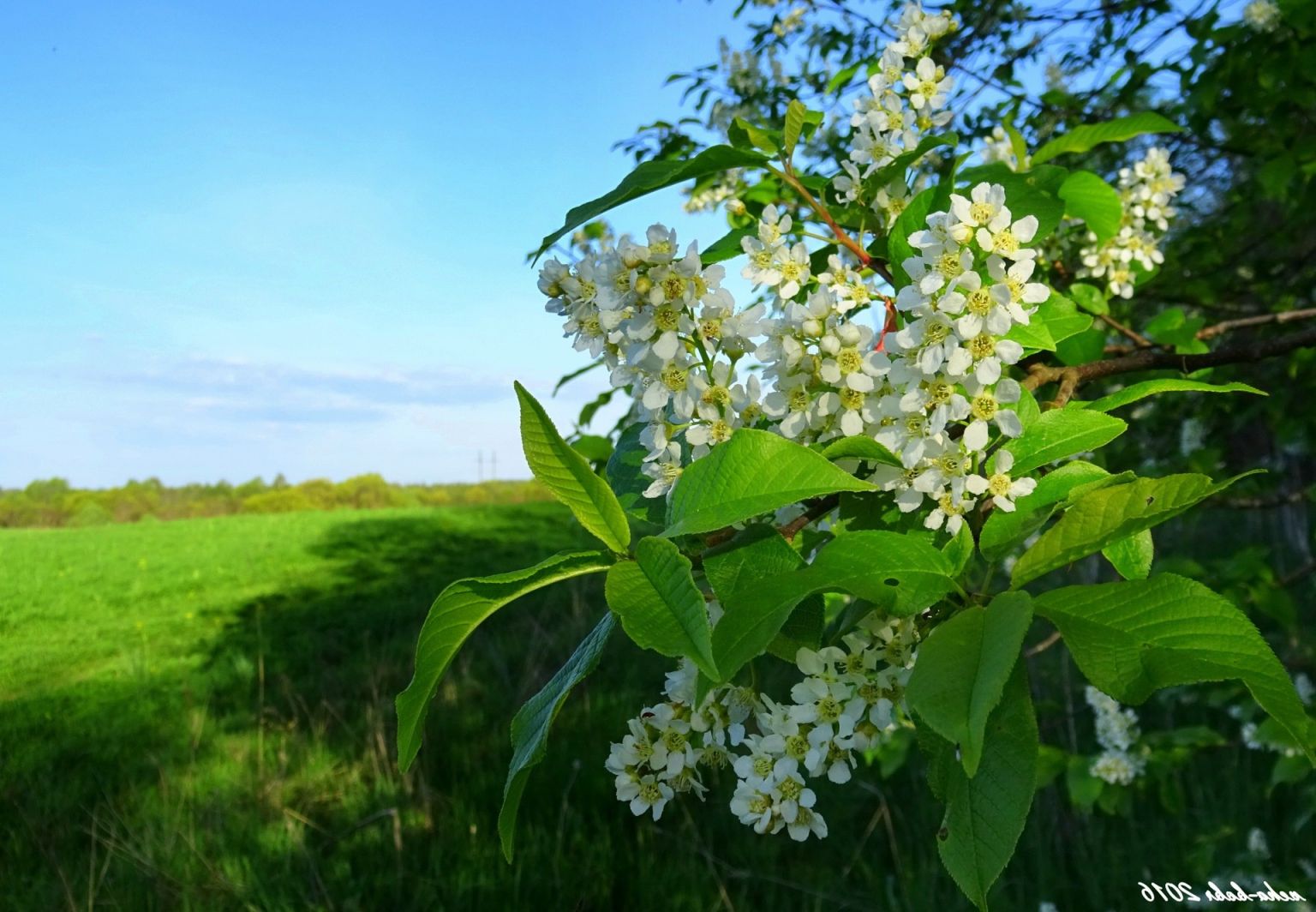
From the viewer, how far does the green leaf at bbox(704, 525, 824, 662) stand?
0.70 m

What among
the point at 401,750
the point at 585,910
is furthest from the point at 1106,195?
the point at 585,910

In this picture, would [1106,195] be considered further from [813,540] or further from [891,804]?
[891,804]

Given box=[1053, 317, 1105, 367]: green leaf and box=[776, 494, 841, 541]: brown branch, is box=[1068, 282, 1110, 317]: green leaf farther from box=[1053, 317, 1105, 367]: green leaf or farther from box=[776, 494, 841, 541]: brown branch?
box=[776, 494, 841, 541]: brown branch

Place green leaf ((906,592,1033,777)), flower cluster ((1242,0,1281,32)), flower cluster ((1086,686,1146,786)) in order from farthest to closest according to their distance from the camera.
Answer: flower cluster ((1242,0,1281,32)) → flower cluster ((1086,686,1146,786)) → green leaf ((906,592,1033,777))

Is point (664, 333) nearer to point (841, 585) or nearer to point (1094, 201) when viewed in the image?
point (841, 585)

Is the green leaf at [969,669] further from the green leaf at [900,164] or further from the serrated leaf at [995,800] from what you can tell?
the green leaf at [900,164]

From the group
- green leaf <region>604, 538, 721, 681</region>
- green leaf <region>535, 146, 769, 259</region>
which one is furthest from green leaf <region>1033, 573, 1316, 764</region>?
green leaf <region>535, 146, 769, 259</region>

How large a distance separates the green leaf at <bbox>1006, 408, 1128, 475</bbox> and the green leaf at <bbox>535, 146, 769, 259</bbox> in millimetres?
372

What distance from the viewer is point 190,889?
2377 mm

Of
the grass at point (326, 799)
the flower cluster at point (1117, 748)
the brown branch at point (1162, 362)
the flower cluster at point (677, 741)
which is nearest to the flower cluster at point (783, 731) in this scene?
the flower cluster at point (677, 741)

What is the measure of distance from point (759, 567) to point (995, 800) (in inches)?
9.1

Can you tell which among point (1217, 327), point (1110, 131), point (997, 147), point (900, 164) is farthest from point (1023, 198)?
point (997, 147)

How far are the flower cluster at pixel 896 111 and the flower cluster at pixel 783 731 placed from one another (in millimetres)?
504

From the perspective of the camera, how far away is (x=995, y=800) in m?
0.67
